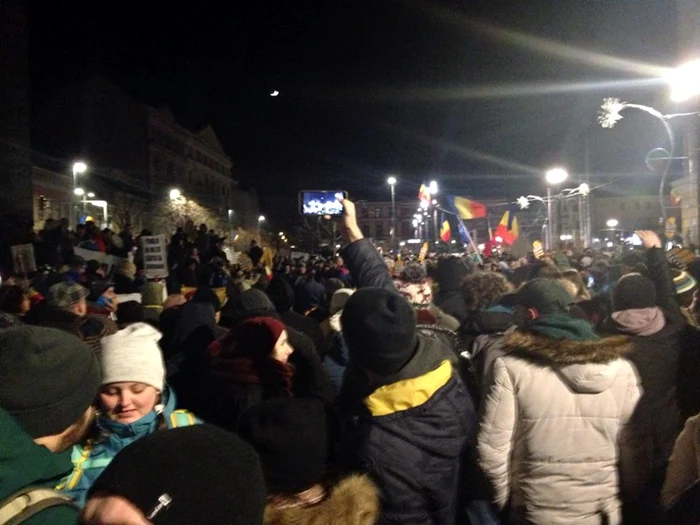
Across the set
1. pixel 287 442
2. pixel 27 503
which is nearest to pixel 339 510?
pixel 287 442

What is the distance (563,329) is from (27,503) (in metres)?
2.44

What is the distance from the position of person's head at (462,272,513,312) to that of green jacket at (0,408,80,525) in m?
3.69

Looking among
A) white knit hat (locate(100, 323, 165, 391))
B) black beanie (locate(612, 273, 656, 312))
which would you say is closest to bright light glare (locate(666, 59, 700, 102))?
black beanie (locate(612, 273, 656, 312))

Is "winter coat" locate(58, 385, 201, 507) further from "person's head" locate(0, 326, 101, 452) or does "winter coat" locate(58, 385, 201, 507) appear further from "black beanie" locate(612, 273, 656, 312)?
"black beanie" locate(612, 273, 656, 312)

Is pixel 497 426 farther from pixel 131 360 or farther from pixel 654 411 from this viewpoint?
pixel 131 360

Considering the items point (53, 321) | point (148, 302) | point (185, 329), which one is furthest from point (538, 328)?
point (148, 302)

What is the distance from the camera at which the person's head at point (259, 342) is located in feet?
12.0

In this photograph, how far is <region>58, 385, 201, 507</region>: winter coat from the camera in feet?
8.47

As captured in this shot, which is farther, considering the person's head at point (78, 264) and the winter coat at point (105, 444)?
the person's head at point (78, 264)

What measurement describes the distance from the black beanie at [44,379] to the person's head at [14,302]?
4308mm

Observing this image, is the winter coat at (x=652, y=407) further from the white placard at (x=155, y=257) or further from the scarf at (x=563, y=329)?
the white placard at (x=155, y=257)

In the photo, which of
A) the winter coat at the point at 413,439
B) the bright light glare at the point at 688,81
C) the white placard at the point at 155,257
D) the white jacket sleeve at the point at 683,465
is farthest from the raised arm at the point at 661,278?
the white placard at the point at 155,257

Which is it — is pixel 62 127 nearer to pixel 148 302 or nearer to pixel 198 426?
pixel 148 302

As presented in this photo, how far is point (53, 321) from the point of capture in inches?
205
